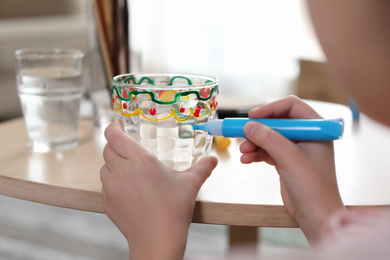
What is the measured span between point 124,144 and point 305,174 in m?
0.19

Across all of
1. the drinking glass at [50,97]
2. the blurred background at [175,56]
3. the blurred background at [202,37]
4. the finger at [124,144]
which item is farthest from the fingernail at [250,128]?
the blurred background at [202,37]

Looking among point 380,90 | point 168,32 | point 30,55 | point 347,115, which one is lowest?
point 168,32

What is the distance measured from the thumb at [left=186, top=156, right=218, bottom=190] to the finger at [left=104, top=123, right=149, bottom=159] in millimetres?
56

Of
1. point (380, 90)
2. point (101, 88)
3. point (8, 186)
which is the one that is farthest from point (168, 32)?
Answer: point (380, 90)

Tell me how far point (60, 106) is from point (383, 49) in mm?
578

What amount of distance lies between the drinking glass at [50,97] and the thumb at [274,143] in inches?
14.9

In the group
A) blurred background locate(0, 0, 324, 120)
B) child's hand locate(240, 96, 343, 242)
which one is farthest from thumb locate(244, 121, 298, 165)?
blurred background locate(0, 0, 324, 120)

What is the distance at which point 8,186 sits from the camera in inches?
27.3

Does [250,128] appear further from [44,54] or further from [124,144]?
[44,54]

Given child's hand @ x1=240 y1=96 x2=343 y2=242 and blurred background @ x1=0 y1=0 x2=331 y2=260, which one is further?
blurred background @ x1=0 y1=0 x2=331 y2=260

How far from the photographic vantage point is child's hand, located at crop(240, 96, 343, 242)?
1.85ft

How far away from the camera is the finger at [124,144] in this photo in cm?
58

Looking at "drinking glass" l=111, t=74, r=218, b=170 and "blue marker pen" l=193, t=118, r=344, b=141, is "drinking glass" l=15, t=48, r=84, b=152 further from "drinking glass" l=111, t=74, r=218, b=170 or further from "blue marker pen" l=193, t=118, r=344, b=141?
"blue marker pen" l=193, t=118, r=344, b=141

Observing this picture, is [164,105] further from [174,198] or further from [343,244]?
[343,244]
